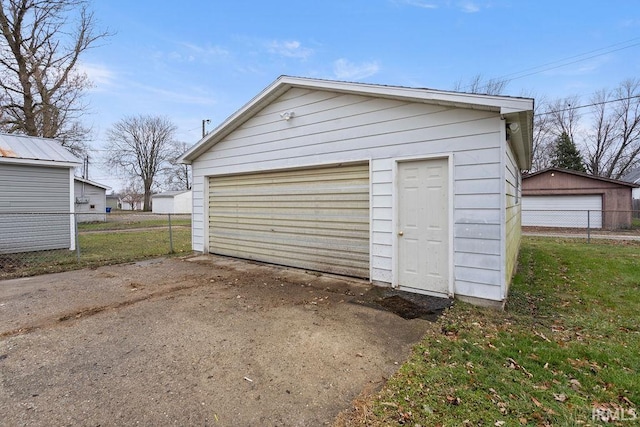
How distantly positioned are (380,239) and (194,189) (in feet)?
18.1

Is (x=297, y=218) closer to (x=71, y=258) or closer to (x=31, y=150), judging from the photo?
(x=71, y=258)

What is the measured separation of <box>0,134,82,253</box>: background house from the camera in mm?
7961

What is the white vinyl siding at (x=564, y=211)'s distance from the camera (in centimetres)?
1561

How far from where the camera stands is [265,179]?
6758mm

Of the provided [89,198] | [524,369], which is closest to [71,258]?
[524,369]

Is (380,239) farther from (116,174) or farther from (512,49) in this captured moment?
(116,174)

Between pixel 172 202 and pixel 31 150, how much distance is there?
28989 mm

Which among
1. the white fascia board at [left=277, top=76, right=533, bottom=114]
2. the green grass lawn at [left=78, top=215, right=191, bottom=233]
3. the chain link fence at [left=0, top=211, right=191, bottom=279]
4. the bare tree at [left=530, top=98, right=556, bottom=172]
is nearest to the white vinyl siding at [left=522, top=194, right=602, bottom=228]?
the bare tree at [left=530, top=98, right=556, bottom=172]

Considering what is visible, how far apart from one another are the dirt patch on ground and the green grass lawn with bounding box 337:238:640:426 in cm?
28

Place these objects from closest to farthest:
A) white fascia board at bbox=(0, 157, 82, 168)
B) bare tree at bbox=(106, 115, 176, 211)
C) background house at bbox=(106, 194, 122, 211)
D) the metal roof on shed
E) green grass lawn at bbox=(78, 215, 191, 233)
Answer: white fascia board at bbox=(0, 157, 82, 168)
the metal roof on shed
green grass lawn at bbox=(78, 215, 191, 233)
bare tree at bbox=(106, 115, 176, 211)
background house at bbox=(106, 194, 122, 211)

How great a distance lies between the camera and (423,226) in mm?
4559

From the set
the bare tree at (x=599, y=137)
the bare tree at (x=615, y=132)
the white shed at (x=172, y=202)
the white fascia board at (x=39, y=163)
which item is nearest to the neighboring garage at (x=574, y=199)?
the bare tree at (x=615, y=132)

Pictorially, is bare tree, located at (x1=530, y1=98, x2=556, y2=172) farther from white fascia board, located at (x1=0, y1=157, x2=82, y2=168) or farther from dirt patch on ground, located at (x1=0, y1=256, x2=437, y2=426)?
white fascia board, located at (x1=0, y1=157, x2=82, y2=168)

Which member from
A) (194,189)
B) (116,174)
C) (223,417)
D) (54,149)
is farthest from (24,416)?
(116,174)
